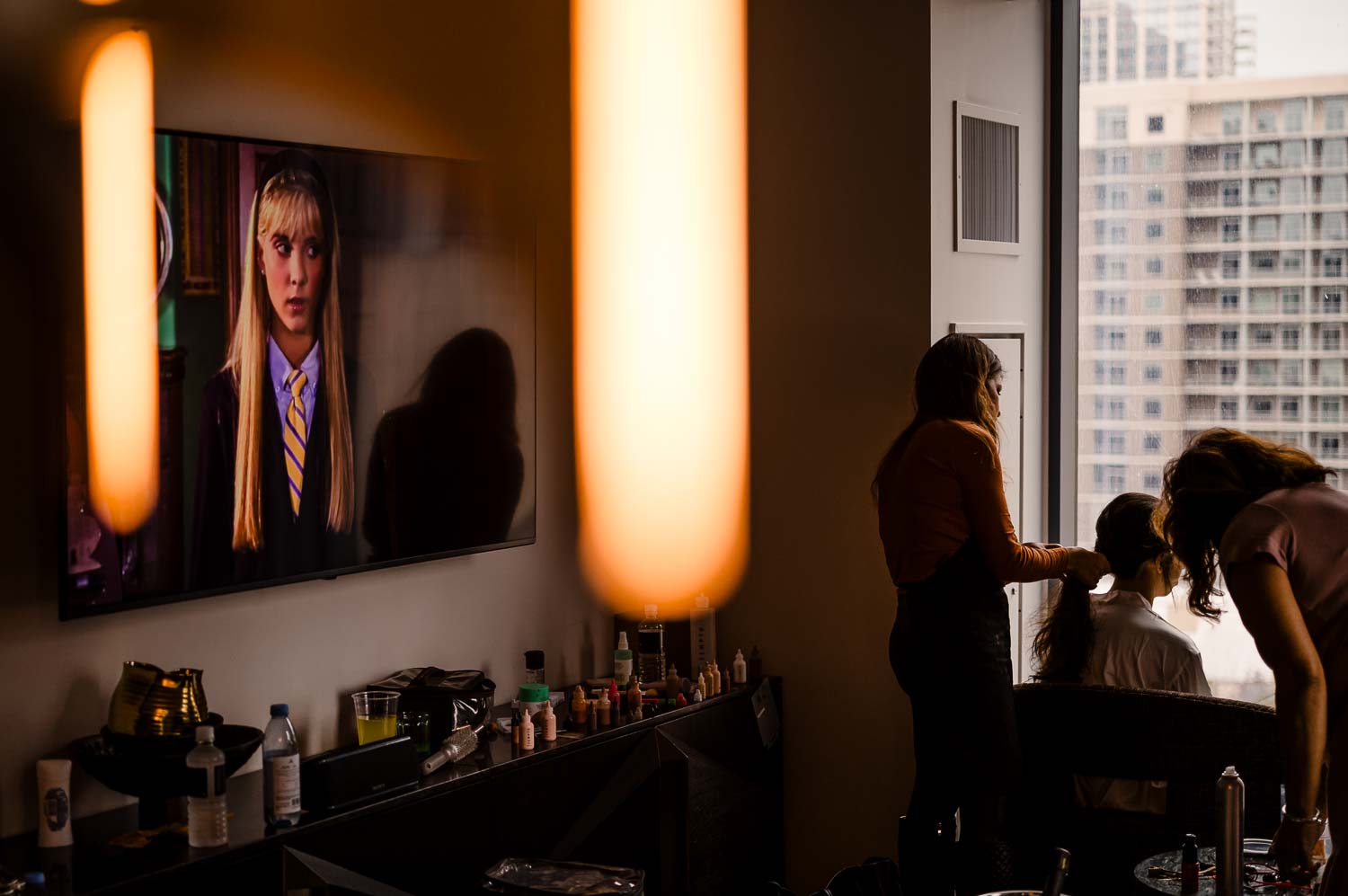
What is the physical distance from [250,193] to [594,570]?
155 centimetres

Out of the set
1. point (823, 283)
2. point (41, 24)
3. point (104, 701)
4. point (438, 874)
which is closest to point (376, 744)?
point (438, 874)

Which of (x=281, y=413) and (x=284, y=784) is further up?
(x=281, y=413)

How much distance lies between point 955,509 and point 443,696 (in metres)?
1.20

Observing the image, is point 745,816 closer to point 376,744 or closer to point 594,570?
point 594,570

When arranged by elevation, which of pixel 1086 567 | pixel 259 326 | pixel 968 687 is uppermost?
pixel 259 326

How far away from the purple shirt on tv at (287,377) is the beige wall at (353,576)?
38cm

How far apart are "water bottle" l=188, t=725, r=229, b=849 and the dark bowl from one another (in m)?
0.03

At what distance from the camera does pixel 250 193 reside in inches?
102

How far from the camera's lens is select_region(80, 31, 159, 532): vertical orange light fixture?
2334 mm

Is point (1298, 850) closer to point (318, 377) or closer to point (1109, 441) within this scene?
point (1109, 441)

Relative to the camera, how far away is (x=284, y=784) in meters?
2.44

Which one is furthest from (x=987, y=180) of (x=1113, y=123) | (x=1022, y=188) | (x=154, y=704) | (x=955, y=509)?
(x=154, y=704)

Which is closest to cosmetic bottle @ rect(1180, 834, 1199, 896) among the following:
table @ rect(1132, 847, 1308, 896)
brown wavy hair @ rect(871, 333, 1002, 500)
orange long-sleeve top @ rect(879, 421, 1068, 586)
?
table @ rect(1132, 847, 1308, 896)

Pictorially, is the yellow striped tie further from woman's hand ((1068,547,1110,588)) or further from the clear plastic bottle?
woman's hand ((1068,547,1110,588))
